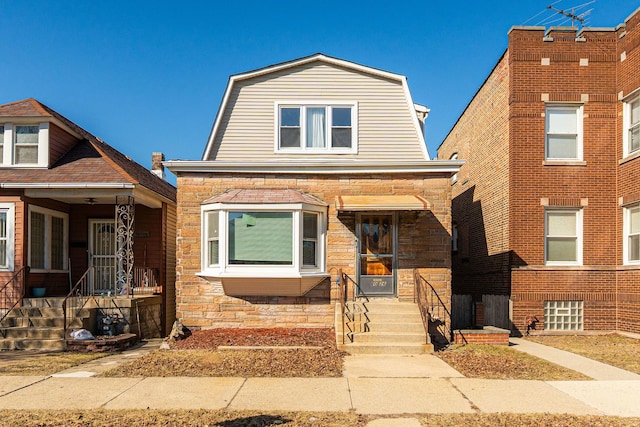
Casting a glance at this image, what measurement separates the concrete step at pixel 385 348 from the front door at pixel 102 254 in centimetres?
863

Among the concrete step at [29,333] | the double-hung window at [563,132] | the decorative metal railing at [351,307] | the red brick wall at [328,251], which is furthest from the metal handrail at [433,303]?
the concrete step at [29,333]

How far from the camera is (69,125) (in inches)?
623

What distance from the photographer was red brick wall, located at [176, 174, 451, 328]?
42.1 ft

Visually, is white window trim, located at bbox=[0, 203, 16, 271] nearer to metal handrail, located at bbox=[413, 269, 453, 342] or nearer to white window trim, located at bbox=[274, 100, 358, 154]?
white window trim, located at bbox=[274, 100, 358, 154]

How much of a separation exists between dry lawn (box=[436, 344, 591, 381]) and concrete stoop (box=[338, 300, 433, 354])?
1.85ft

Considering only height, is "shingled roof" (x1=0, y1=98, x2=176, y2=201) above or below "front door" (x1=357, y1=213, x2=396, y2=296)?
above

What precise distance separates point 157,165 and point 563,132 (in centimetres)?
1569

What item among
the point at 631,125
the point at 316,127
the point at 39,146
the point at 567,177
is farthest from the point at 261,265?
the point at 631,125

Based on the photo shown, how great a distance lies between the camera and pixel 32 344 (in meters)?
11.8

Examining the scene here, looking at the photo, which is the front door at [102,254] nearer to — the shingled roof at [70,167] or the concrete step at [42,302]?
the shingled roof at [70,167]

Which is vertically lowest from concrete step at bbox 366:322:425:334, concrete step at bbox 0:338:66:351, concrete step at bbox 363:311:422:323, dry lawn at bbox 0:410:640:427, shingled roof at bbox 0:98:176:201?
concrete step at bbox 0:338:66:351

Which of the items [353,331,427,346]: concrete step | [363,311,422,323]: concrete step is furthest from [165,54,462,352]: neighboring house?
[353,331,427,346]: concrete step

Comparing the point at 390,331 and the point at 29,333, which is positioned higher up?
the point at 390,331

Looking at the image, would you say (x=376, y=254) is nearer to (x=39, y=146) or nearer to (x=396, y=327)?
(x=396, y=327)
